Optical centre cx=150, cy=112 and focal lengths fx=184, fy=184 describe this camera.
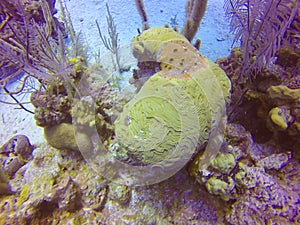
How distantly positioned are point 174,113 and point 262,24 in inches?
68.7

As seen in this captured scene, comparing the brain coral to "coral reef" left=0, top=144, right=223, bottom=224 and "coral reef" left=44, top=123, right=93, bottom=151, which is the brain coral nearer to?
"coral reef" left=0, top=144, right=223, bottom=224

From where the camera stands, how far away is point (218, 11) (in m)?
5.07

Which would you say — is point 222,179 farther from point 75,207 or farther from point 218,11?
point 218,11

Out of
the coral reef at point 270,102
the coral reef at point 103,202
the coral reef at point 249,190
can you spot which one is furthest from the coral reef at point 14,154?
the coral reef at point 270,102

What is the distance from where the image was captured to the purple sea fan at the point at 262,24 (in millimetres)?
2215

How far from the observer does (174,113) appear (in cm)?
168

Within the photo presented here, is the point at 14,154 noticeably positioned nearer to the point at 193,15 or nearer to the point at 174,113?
the point at 174,113

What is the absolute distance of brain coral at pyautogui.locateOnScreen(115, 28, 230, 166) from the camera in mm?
1638

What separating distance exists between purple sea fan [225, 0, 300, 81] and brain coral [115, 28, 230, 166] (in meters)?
0.75

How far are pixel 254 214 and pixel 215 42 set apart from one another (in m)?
3.64

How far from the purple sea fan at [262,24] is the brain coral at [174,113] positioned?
2.45 feet

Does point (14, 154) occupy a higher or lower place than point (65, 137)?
lower

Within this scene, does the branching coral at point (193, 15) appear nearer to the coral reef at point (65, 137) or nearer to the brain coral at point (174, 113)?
the brain coral at point (174, 113)

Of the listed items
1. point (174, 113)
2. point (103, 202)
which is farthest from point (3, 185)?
point (174, 113)
